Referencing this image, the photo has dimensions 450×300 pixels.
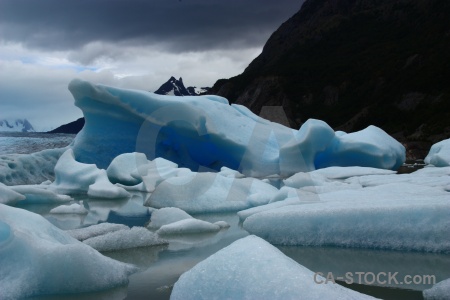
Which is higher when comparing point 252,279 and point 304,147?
point 252,279

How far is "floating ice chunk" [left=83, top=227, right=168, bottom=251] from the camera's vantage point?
11.2 ft

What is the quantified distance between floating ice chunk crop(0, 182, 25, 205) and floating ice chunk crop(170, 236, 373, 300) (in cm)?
429

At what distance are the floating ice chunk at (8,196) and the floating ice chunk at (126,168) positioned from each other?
9.38 ft

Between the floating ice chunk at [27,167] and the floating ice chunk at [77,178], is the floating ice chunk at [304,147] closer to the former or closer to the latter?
the floating ice chunk at [77,178]

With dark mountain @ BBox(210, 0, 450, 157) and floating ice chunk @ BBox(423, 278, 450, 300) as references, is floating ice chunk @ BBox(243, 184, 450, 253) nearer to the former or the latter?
floating ice chunk @ BBox(423, 278, 450, 300)

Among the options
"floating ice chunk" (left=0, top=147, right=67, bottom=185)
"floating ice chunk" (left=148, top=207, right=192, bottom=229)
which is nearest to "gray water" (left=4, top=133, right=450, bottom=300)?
"floating ice chunk" (left=148, top=207, right=192, bottom=229)

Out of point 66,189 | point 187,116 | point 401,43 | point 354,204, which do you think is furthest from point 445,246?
point 401,43

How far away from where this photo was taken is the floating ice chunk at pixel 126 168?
8.84 metres

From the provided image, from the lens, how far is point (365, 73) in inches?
1892

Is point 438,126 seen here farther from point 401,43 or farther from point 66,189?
point 66,189

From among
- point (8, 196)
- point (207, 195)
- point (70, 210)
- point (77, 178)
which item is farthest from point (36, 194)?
point (207, 195)

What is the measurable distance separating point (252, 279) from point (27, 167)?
893 centimetres

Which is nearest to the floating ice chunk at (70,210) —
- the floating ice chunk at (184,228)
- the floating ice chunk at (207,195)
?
the floating ice chunk at (207,195)

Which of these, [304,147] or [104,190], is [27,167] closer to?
[104,190]
